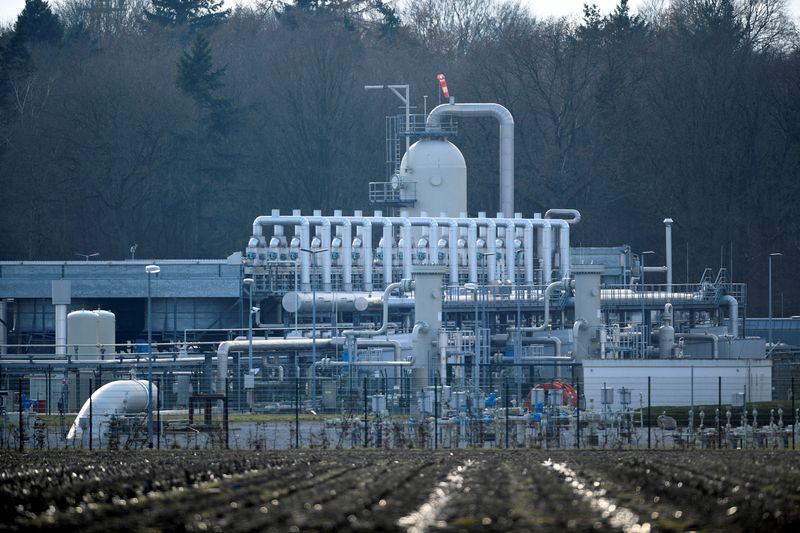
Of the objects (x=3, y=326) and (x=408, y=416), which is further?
(x=3, y=326)

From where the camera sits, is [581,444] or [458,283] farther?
[458,283]

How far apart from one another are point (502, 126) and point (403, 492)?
2377 inches

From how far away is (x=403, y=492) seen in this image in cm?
2558

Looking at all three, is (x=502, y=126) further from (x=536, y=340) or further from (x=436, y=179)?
(x=536, y=340)

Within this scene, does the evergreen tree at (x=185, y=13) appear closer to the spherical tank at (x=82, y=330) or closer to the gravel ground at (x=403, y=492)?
the spherical tank at (x=82, y=330)

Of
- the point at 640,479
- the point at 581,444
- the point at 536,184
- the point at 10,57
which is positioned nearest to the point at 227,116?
the point at 10,57

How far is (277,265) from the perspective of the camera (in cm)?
7325

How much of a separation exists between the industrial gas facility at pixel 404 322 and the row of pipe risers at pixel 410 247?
108 millimetres

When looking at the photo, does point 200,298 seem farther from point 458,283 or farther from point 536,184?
point 536,184

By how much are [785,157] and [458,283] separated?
1053 inches

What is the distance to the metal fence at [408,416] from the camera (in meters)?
41.2

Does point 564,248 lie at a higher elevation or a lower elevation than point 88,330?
higher

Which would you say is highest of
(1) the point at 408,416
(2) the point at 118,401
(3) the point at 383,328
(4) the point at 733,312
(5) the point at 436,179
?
(5) the point at 436,179

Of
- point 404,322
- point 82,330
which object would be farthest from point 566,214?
point 82,330
